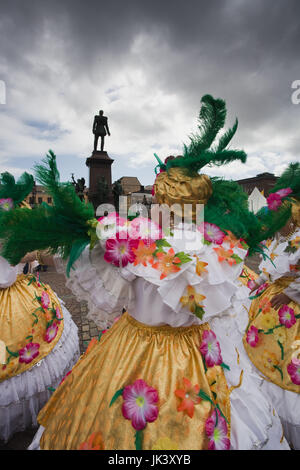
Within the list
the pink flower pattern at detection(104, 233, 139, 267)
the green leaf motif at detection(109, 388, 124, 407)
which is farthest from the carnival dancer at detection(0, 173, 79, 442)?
the green leaf motif at detection(109, 388, 124, 407)

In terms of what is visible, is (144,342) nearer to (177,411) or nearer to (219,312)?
(177,411)

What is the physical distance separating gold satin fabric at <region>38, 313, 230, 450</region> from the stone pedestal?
887 cm

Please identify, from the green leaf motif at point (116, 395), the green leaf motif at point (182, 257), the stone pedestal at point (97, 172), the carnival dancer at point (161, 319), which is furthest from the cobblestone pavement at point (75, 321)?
the stone pedestal at point (97, 172)

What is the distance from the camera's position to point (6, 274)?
7.79ft

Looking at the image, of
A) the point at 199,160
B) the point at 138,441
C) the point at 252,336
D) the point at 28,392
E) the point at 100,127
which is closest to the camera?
the point at 138,441


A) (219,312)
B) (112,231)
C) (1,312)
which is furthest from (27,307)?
(219,312)

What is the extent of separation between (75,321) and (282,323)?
3.81m

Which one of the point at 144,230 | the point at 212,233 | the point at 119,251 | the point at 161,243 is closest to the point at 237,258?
the point at 212,233

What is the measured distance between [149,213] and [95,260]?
51 centimetres

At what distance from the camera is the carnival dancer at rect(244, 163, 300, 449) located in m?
2.04

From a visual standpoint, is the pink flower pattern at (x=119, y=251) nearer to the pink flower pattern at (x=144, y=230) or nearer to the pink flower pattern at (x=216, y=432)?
the pink flower pattern at (x=144, y=230)

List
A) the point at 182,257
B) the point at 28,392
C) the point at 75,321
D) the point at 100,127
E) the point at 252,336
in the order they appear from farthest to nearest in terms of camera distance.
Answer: the point at 100,127
the point at 75,321
the point at 252,336
the point at 28,392
the point at 182,257

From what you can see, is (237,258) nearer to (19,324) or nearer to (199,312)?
(199,312)

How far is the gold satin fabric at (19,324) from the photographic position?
7.34 ft
